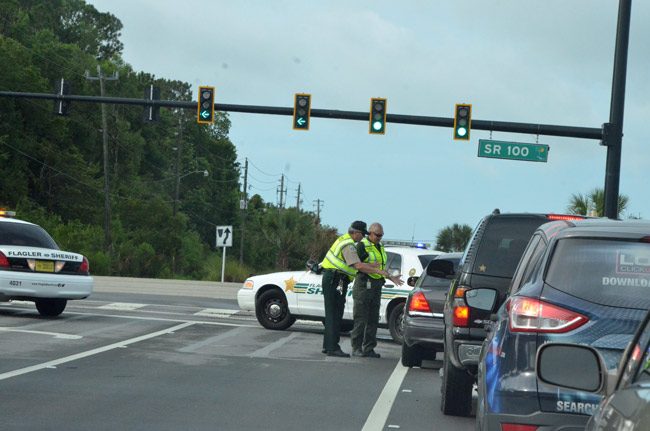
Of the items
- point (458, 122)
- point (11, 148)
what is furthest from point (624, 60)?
point (11, 148)

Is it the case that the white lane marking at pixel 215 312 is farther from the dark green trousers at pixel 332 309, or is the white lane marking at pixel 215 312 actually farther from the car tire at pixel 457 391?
the car tire at pixel 457 391

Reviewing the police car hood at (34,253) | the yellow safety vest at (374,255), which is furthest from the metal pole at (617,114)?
the police car hood at (34,253)

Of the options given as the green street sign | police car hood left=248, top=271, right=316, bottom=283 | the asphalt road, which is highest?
the green street sign

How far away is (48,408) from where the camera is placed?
9.96m

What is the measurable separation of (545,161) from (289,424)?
2130 cm

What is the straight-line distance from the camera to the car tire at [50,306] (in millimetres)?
20469

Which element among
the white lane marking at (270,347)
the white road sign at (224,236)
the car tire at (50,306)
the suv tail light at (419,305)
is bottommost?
the white lane marking at (270,347)

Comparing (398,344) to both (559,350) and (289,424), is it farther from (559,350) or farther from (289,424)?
(559,350)

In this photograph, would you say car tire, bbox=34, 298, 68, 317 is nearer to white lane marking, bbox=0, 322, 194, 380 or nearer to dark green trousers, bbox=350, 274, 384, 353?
white lane marking, bbox=0, 322, 194, 380

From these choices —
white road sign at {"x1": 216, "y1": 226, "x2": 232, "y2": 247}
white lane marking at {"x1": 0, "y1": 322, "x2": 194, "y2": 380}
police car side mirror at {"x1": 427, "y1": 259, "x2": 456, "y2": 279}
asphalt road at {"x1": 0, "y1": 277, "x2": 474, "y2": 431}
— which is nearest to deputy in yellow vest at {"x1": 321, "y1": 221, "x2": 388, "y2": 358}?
asphalt road at {"x1": 0, "y1": 277, "x2": 474, "y2": 431}

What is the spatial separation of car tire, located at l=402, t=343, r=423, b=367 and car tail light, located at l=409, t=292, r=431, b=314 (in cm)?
63

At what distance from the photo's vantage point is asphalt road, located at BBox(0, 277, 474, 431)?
9.87m

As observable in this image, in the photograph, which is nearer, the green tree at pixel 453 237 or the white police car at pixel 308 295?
the white police car at pixel 308 295

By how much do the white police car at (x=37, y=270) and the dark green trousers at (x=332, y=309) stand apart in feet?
17.7
